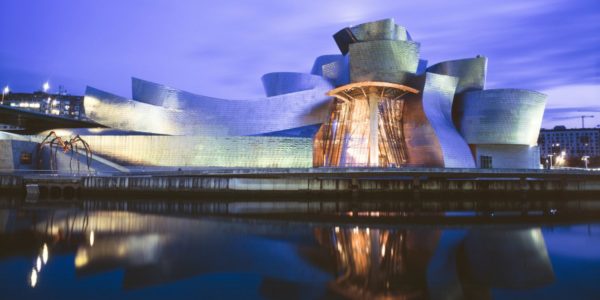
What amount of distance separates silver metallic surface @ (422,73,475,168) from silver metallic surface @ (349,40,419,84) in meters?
1.84

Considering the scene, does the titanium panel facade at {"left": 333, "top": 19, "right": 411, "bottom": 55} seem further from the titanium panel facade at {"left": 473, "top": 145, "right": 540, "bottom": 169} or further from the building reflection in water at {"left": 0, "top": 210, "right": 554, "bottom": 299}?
the building reflection in water at {"left": 0, "top": 210, "right": 554, "bottom": 299}

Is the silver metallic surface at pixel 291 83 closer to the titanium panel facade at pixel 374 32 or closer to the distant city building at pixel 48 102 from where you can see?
the titanium panel facade at pixel 374 32

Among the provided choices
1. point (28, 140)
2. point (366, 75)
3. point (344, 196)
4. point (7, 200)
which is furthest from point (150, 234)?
point (366, 75)

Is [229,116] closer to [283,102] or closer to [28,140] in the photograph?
[283,102]

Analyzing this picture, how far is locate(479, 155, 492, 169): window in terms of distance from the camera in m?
35.9

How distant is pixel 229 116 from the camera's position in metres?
31.8

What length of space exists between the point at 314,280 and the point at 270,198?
17.8 m

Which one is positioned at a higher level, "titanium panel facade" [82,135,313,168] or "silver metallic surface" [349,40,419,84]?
"silver metallic surface" [349,40,419,84]

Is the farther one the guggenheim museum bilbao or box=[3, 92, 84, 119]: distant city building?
box=[3, 92, 84, 119]: distant city building

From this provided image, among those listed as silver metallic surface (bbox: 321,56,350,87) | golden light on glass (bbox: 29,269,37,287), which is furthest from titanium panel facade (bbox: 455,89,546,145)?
golden light on glass (bbox: 29,269,37,287)

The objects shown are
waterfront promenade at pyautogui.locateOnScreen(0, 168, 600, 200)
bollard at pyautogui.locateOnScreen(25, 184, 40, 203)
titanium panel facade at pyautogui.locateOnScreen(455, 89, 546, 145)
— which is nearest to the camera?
bollard at pyautogui.locateOnScreen(25, 184, 40, 203)

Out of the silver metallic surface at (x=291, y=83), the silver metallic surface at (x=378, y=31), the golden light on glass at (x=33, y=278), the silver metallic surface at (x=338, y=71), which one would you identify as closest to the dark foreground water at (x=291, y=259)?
the golden light on glass at (x=33, y=278)

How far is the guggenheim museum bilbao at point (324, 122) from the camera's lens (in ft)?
98.6

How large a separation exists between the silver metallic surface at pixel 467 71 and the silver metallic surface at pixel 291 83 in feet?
32.5
